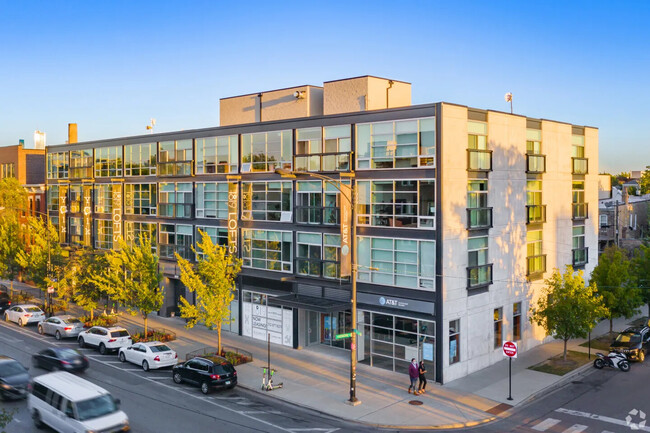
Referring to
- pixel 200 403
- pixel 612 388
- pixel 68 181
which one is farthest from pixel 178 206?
pixel 612 388

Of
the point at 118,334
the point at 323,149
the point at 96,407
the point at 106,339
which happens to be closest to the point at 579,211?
the point at 323,149

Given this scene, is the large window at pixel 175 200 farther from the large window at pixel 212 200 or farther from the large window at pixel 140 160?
the large window at pixel 140 160

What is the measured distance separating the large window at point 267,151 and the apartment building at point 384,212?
10 cm

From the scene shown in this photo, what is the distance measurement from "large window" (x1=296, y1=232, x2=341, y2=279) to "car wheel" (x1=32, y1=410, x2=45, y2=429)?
16458mm

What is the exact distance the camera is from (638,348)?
32.7 metres

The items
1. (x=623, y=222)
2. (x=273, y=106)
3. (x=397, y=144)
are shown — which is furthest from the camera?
(x=623, y=222)

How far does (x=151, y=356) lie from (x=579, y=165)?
30.5 meters

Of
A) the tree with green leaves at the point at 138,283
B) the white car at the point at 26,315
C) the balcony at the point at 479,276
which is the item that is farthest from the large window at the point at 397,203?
the white car at the point at 26,315

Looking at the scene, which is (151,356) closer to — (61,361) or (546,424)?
(61,361)

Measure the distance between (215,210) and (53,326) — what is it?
517 inches

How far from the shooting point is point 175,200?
147 ft

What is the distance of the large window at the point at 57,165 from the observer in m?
56.2

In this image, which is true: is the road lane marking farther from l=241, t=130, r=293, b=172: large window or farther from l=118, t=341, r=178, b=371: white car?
l=241, t=130, r=293, b=172: large window

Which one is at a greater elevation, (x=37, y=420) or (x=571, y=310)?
(x=571, y=310)
